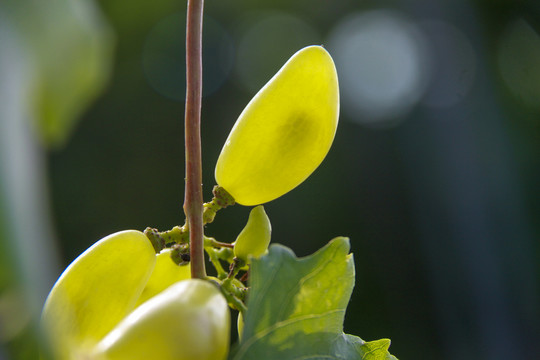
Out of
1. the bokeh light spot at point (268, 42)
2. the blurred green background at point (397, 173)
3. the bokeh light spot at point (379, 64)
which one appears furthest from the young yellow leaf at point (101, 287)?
the bokeh light spot at point (268, 42)

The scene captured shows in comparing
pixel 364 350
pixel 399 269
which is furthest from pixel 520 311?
pixel 364 350

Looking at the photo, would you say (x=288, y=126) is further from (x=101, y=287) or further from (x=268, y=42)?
(x=268, y=42)

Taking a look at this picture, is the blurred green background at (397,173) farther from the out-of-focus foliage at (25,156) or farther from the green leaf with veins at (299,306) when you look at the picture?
the out-of-focus foliage at (25,156)

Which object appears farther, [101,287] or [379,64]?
[379,64]

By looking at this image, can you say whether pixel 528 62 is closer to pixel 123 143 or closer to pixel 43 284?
pixel 123 143

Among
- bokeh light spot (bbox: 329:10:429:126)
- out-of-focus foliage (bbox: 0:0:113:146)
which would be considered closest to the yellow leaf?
out-of-focus foliage (bbox: 0:0:113:146)

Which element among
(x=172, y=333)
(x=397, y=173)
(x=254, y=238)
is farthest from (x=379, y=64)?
(x=172, y=333)
